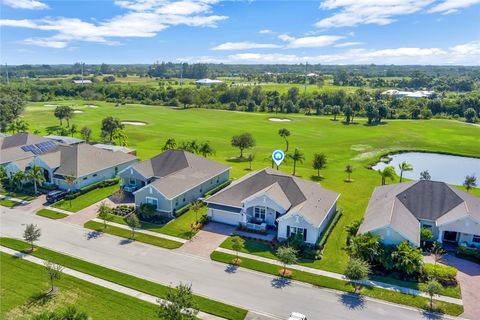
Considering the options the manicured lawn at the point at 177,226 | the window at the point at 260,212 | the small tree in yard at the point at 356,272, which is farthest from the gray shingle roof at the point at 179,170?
the small tree in yard at the point at 356,272

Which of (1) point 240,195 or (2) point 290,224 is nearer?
(2) point 290,224

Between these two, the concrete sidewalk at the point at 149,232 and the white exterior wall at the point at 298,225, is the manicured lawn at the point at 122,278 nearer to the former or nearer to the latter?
the concrete sidewalk at the point at 149,232

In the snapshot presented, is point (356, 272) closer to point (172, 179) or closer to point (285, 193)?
point (285, 193)

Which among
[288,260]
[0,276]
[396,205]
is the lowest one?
[0,276]

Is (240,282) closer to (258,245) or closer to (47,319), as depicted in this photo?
(258,245)

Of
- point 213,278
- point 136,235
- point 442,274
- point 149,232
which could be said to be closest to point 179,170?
A: point 149,232

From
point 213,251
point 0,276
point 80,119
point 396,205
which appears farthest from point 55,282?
point 80,119
